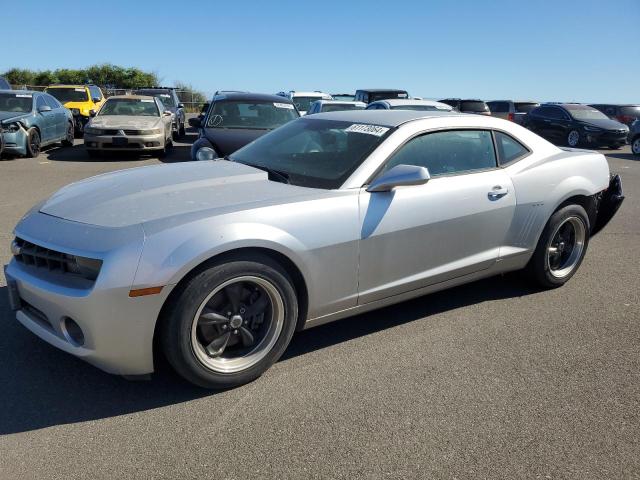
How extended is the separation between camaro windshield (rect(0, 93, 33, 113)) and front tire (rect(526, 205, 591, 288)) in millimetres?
11768

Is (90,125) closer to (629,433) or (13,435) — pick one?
(13,435)

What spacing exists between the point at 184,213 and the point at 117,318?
63cm

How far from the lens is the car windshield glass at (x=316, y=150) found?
3.48 meters

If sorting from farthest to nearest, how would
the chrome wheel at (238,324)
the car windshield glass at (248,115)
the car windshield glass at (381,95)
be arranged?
the car windshield glass at (381,95) → the car windshield glass at (248,115) → the chrome wheel at (238,324)

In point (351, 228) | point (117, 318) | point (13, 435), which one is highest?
point (351, 228)

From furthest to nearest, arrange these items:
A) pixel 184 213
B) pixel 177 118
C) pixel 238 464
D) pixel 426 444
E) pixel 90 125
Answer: pixel 177 118 → pixel 90 125 → pixel 184 213 → pixel 426 444 → pixel 238 464

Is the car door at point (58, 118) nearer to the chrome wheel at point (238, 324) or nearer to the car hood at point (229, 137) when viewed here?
the car hood at point (229, 137)

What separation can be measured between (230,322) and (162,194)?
85 centimetres

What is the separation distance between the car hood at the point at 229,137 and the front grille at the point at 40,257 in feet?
17.5

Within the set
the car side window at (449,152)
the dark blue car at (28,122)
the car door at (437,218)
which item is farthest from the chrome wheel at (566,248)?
the dark blue car at (28,122)

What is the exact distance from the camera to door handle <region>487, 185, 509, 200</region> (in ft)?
12.8

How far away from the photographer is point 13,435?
2.54 m

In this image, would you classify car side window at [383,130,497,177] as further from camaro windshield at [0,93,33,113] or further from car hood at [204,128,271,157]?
camaro windshield at [0,93,33,113]

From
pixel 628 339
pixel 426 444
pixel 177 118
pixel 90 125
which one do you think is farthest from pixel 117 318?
pixel 177 118
